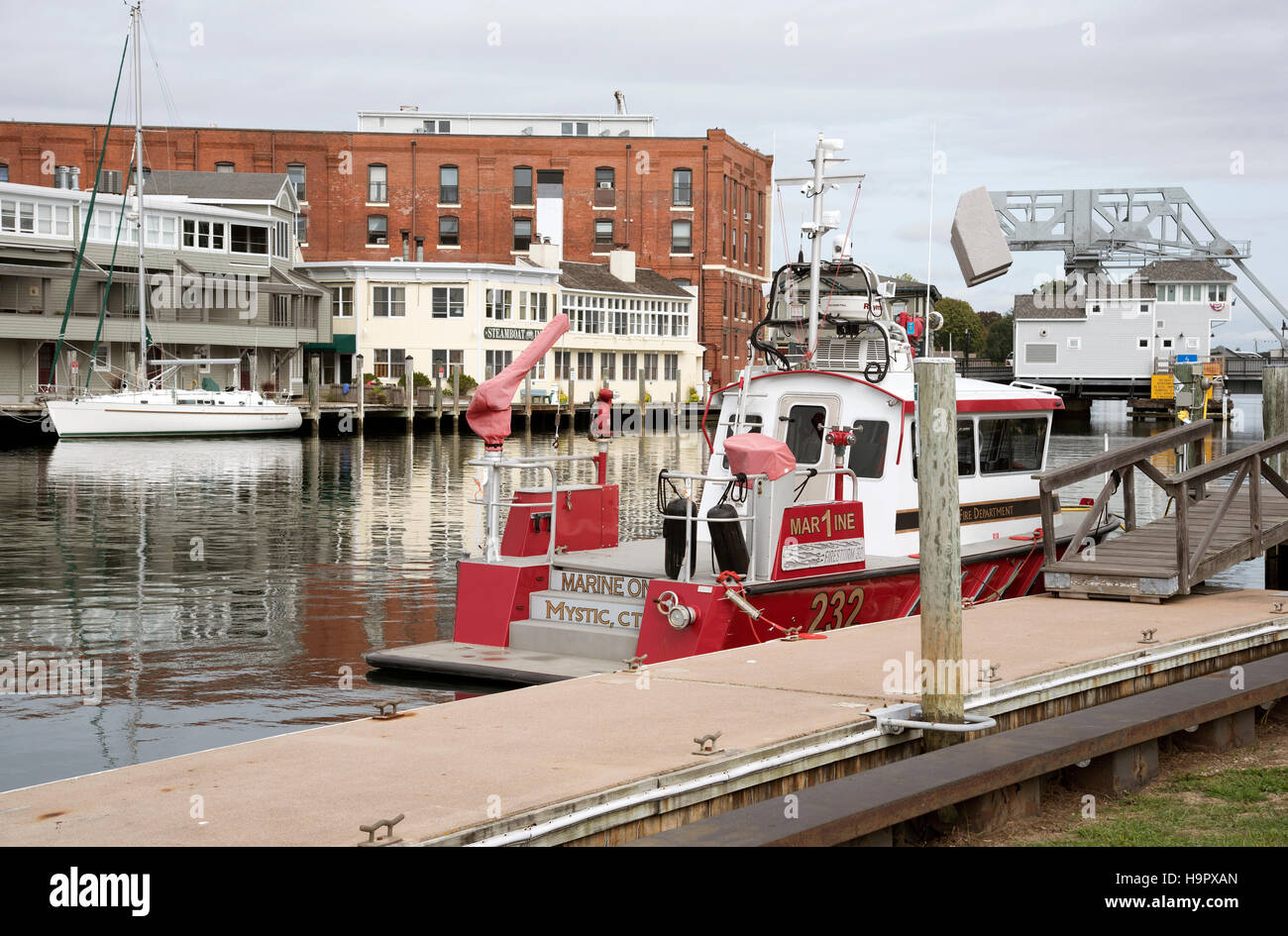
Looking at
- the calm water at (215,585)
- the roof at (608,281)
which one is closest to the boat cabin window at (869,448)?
the calm water at (215,585)

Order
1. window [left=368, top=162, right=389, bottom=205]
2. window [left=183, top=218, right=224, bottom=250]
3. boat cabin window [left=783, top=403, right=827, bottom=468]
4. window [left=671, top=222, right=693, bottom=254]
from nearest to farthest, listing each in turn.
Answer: boat cabin window [left=783, top=403, right=827, bottom=468] → window [left=183, top=218, right=224, bottom=250] → window [left=368, top=162, right=389, bottom=205] → window [left=671, top=222, right=693, bottom=254]

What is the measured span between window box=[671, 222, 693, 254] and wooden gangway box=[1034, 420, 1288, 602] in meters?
75.9

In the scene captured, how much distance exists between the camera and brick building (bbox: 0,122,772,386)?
3492 inches

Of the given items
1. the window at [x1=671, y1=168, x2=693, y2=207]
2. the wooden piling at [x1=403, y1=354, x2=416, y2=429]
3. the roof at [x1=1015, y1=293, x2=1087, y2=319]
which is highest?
the window at [x1=671, y1=168, x2=693, y2=207]

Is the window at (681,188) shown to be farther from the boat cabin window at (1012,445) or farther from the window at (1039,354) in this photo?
the boat cabin window at (1012,445)

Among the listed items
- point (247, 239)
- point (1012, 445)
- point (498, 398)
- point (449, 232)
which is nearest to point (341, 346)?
point (247, 239)

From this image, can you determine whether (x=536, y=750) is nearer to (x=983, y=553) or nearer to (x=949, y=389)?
(x=949, y=389)

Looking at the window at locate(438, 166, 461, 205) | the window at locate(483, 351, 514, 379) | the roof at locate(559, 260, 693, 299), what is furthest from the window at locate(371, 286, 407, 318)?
the window at locate(438, 166, 461, 205)

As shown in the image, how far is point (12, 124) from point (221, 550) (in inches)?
2894

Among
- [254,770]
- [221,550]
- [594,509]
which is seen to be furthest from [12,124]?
[254,770]

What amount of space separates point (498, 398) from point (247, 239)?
61653mm

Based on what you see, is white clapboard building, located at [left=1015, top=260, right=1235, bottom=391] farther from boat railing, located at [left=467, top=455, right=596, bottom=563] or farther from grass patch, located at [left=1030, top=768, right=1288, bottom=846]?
grass patch, located at [left=1030, top=768, right=1288, bottom=846]

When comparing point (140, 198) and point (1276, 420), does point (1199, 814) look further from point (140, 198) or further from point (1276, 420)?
point (140, 198)

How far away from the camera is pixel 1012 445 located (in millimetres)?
17734
